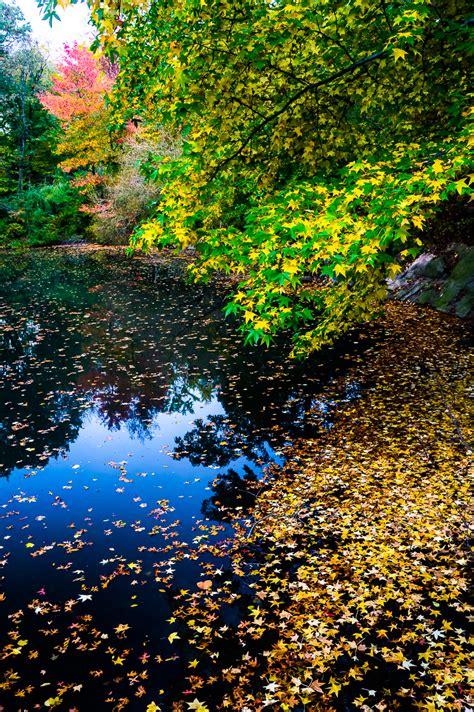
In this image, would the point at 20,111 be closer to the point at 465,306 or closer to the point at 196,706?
the point at 465,306

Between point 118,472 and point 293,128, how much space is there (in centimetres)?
660

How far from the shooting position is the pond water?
4965mm

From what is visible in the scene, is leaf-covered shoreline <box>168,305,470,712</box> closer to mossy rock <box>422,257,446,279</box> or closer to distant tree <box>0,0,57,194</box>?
mossy rock <box>422,257,446,279</box>

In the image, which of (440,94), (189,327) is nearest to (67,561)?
(440,94)

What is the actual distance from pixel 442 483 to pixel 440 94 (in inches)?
245

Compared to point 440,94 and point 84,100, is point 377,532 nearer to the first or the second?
point 440,94

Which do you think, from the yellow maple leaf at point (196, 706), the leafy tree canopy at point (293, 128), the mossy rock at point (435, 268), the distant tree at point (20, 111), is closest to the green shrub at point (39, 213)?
the distant tree at point (20, 111)

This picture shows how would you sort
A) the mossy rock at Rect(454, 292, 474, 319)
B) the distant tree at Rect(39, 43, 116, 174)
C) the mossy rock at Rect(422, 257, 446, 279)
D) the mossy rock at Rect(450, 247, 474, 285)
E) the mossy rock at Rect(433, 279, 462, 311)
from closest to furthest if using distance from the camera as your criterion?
the mossy rock at Rect(454, 292, 474, 319)
the mossy rock at Rect(450, 247, 474, 285)
the mossy rock at Rect(433, 279, 462, 311)
the mossy rock at Rect(422, 257, 446, 279)
the distant tree at Rect(39, 43, 116, 174)

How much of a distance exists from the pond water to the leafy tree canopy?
10.7 ft

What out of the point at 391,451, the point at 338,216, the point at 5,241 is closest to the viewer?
the point at 338,216

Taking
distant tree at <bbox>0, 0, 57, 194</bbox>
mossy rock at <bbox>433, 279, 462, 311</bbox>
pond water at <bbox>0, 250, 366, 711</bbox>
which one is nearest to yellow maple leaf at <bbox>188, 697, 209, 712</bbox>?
pond water at <bbox>0, 250, 366, 711</bbox>

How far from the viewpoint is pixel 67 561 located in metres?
6.45

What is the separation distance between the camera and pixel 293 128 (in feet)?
23.5

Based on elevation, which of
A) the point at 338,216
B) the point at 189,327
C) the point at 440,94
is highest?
the point at 189,327
